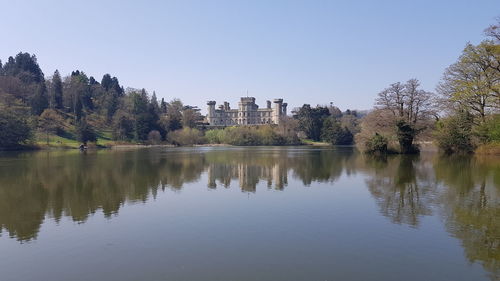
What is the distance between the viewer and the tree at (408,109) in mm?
47250

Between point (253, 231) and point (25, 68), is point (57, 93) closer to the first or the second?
point (25, 68)

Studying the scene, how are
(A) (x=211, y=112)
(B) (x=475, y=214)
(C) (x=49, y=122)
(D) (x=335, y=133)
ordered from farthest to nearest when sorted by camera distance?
(A) (x=211, y=112), (D) (x=335, y=133), (C) (x=49, y=122), (B) (x=475, y=214)

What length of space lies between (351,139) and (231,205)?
93106 mm

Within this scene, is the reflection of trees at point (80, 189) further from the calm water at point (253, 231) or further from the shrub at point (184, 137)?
the shrub at point (184, 137)

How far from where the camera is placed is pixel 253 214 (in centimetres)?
1455

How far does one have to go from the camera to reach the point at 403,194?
1791cm

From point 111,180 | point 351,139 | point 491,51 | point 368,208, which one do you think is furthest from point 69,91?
point 368,208

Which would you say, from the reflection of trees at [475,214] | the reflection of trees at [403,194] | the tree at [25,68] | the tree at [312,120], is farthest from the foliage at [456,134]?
the tree at [25,68]

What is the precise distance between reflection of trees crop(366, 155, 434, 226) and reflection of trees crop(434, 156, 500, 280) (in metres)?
0.82

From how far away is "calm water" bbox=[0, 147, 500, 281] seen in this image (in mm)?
8664

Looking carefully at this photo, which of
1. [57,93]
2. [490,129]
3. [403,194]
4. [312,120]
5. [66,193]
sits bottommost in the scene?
[66,193]

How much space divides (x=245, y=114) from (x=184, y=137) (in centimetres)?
6967

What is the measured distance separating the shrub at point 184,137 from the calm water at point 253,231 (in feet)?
273

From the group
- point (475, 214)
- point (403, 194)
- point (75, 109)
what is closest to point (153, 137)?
point (75, 109)
